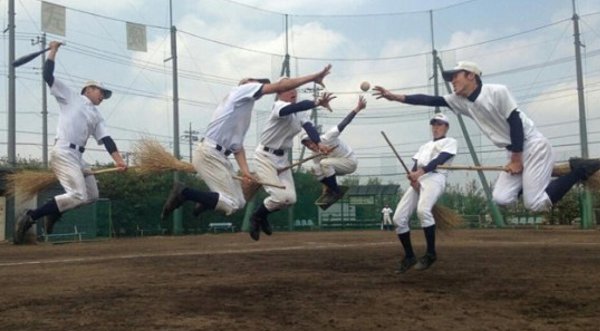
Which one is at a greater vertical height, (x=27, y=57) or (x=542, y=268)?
(x=27, y=57)

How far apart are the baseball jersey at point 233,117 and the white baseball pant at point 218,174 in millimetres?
165

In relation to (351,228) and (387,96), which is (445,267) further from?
(351,228)

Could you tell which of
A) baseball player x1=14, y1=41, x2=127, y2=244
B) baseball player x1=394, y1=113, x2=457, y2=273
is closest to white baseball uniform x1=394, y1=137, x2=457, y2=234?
baseball player x1=394, y1=113, x2=457, y2=273

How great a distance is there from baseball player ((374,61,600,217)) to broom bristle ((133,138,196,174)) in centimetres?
449

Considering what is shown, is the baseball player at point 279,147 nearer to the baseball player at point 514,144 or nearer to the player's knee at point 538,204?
the baseball player at point 514,144

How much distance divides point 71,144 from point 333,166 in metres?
4.12

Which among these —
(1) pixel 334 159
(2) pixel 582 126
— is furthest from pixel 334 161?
(2) pixel 582 126

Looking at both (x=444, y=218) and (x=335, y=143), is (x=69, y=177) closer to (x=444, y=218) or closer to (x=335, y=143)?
(x=335, y=143)

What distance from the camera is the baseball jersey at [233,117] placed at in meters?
8.11

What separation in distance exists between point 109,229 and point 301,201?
11.7 meters

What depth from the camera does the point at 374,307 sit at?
5637mm

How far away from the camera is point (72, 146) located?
9453 millimetres

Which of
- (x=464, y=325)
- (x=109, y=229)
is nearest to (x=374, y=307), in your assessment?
(x=464, y=325)

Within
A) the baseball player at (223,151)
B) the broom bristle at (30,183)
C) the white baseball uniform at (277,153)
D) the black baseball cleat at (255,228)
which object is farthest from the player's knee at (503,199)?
the broom bristle at (30,183)
